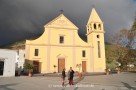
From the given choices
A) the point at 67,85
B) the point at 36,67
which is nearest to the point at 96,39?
the point at 36,67

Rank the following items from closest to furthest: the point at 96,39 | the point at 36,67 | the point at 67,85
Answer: the point at 67,85 → the point at 36,67 → the point at 96,39

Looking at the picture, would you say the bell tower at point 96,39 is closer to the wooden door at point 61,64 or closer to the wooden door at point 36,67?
the wooden door at point 61,64

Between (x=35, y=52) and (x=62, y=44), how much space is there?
5.28 metres

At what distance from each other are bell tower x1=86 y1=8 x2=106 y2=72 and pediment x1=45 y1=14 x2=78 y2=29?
3569mm

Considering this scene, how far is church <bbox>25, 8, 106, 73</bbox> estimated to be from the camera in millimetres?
39031

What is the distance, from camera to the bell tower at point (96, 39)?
136 feet

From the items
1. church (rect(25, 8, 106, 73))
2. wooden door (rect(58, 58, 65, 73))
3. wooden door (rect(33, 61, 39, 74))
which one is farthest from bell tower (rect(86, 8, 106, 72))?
wooden door (rect(33, 61, 39, 74))

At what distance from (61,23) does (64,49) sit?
4997mm

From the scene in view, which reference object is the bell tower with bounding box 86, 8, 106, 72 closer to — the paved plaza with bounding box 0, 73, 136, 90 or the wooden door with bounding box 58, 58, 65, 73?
the wooden door with bounding box 58, 58, 65, 73

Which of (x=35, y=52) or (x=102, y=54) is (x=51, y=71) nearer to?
(x=35, y=52)

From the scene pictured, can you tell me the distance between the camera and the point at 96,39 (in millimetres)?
42969

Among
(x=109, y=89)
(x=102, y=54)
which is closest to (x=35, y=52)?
(x=102, y=54)

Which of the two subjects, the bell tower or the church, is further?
the bell tower

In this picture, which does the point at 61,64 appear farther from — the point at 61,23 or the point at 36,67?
the point at 61,23
